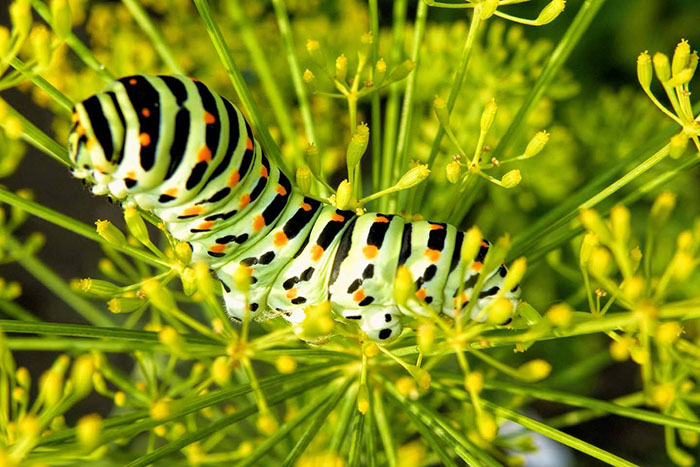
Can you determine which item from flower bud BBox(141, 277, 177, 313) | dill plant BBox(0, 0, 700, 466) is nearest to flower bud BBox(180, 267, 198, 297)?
dill plant BBox(0, 0, 700, 466)

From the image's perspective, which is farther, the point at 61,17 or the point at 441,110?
the point at 441,110

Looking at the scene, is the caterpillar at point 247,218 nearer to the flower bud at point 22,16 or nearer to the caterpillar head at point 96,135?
the caterpillar head at point 96,135

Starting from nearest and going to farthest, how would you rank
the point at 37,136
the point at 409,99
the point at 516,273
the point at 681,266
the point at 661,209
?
the point at 681,266 → the point at 516,273 → the point at 661,209 → the point at 37,136 → the point at 409,99

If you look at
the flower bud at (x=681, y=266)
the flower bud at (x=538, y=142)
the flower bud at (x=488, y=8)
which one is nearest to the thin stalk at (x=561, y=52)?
the flower bud at (x=538, y=142)

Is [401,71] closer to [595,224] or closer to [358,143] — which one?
[358,143]

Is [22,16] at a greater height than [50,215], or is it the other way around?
[22,16]

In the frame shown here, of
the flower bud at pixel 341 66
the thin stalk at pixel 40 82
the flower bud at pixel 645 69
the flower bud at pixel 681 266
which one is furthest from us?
the flower bud at pixel 341 66

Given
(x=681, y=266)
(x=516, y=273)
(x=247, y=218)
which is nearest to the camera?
(x=681, y=266)

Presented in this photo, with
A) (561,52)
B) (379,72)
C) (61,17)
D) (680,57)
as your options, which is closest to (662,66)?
(680,57)
